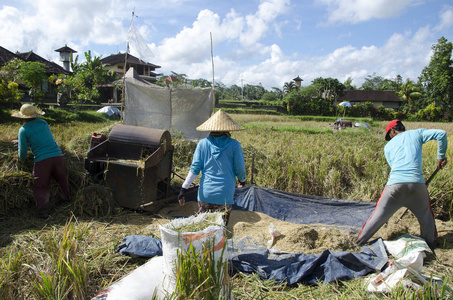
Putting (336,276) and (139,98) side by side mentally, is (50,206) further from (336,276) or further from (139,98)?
(139,98)

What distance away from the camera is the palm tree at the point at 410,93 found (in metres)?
44.7

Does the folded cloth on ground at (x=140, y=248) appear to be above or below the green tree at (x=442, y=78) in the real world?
below

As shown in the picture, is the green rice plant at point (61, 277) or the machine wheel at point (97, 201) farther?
the machine wheel at point (97, 201)

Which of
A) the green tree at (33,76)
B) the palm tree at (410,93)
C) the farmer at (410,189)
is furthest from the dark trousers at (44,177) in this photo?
the palm tree at (410,93)

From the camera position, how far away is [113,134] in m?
4.62

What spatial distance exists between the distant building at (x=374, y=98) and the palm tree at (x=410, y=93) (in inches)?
40.8

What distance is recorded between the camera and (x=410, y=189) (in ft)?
10.6

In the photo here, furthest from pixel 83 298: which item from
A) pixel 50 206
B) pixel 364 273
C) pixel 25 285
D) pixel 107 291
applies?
pixel 50 206

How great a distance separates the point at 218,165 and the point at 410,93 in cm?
5198

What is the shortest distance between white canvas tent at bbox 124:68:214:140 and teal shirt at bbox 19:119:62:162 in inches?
177

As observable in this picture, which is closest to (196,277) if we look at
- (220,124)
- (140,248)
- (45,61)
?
(140,248)

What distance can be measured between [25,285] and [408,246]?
3352 millimetres

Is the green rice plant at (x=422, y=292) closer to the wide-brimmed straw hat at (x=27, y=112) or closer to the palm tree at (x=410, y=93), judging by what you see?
the wide-brimmed straw hat at (x=27, y=112)

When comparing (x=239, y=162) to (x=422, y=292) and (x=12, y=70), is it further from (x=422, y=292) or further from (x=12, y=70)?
(x=12, y=70)
